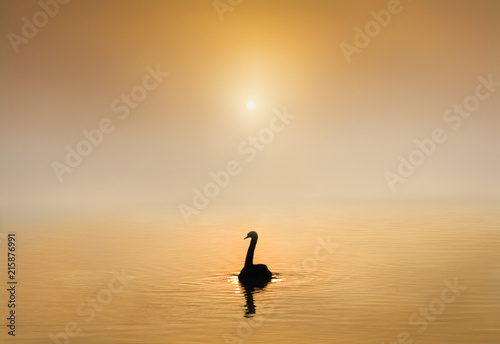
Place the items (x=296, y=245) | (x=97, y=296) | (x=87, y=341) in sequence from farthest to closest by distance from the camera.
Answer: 1. (x=296, y=245)
2. (x=97, y=296)
3. (x=87, y=341)

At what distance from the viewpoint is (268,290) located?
81.7 ft

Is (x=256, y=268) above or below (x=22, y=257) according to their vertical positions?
below

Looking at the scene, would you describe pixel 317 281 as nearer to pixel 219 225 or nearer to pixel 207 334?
pixel 207 334

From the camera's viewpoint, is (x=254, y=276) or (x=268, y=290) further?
(x=254, y=276)

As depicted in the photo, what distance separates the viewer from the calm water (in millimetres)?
19500

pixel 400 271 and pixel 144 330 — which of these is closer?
pixel 144 330

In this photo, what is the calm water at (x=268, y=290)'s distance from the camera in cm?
1950

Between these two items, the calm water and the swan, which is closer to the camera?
the calm water

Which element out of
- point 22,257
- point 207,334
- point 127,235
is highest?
point 127,235

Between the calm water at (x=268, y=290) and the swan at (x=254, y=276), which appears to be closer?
the calm water at (x=268, y=290)

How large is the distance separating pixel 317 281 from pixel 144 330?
874cm

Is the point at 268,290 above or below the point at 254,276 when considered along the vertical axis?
below

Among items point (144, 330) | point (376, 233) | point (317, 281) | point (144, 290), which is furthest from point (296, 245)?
point (144, 330)

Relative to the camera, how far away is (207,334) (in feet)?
63.0
